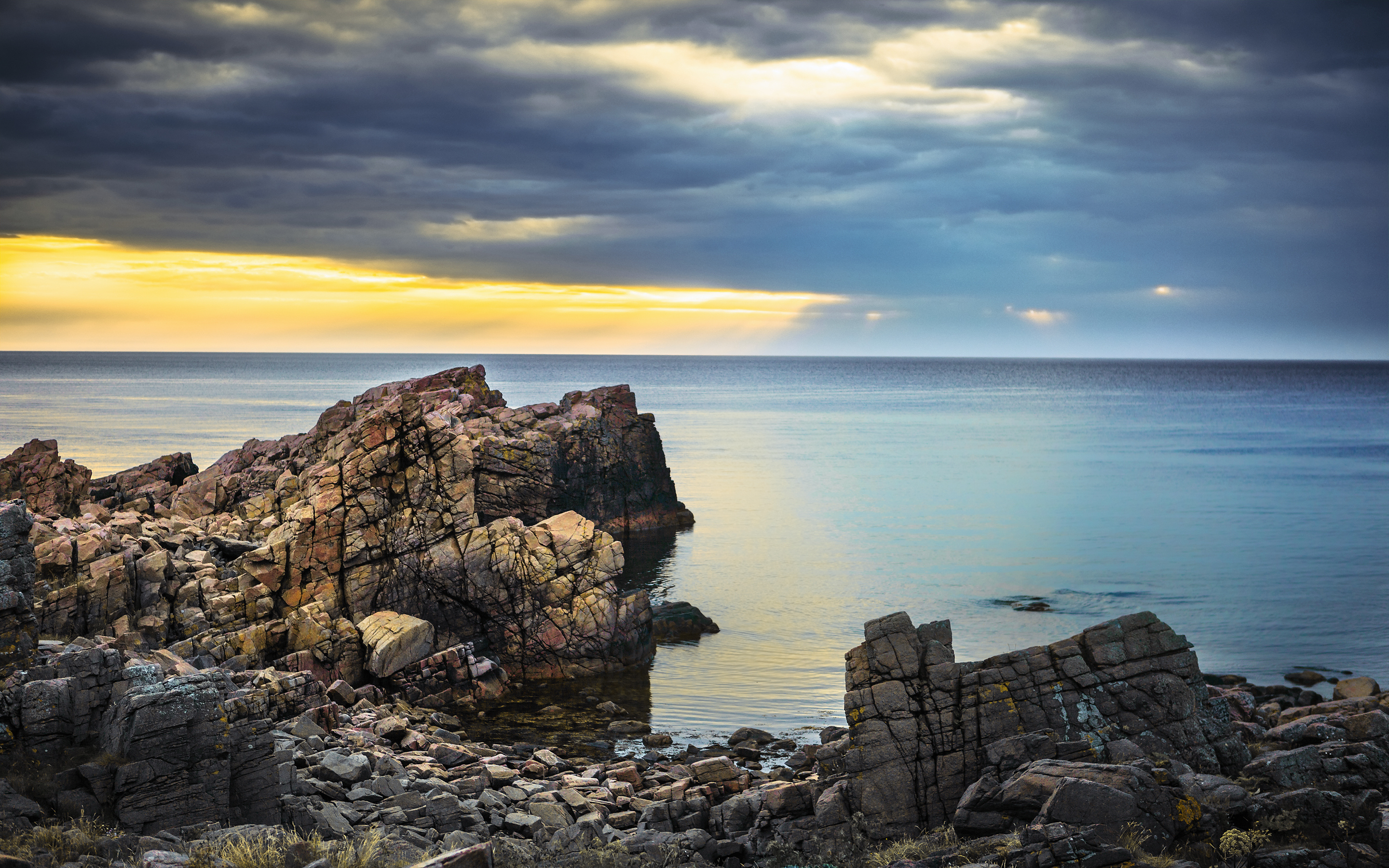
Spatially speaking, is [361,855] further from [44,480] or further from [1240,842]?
[44,480]

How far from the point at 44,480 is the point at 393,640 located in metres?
27.6

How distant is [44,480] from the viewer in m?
48.8

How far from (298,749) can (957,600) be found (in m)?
32.9

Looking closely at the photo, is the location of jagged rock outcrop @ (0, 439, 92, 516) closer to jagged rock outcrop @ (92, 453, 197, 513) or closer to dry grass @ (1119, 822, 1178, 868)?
jagged rock outcrop @ (92, 453, 197, 513)

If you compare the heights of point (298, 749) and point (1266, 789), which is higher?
point (1266, 789)

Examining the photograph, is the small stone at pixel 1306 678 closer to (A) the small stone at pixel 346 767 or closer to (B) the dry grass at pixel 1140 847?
(B) the dry grass at pixel 1140 847

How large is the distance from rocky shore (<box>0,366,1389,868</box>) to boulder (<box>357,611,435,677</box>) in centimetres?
9

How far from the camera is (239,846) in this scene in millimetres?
13102

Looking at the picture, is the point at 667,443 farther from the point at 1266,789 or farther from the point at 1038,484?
the point at 1266,789

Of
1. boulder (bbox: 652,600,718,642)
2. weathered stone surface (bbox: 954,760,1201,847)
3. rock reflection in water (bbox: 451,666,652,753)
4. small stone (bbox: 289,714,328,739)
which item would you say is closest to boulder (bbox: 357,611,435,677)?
rock reflection in water (bbox: 451,666,652,753)

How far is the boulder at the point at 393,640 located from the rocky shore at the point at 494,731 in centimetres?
9

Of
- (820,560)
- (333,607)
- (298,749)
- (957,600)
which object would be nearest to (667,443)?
(820,560)

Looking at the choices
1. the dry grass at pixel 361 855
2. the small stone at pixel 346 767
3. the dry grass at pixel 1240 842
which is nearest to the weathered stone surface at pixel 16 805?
the dry grass at pixel 361 855

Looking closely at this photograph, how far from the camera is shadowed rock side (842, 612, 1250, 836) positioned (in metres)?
19.7
